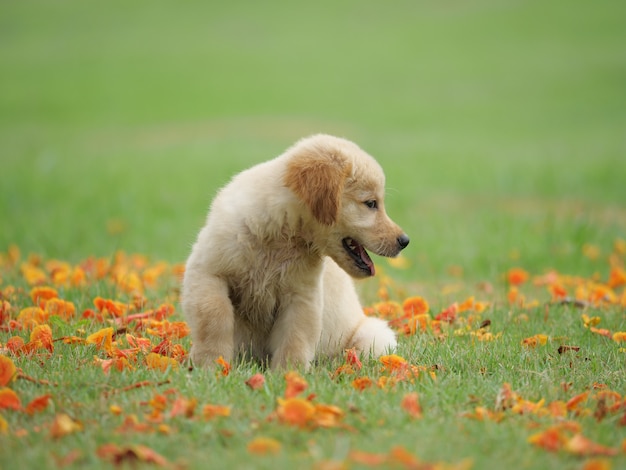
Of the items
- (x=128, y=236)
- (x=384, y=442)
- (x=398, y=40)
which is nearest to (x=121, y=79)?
(x=398, y=40)

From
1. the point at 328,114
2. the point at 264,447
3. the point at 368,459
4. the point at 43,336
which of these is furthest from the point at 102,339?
the point at 328,114

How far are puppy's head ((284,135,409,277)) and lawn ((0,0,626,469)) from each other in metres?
0.60

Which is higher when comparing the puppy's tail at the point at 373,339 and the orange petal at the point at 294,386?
the orange petal at the point at 294,386

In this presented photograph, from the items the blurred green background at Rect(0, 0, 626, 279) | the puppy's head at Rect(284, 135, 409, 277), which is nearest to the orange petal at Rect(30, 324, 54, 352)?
the puppy's head at Rect(284, 135, 409, 277)

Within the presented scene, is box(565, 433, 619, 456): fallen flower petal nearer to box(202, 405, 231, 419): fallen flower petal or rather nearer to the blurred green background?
box(202, 405, 231, 419): fallen flower petal

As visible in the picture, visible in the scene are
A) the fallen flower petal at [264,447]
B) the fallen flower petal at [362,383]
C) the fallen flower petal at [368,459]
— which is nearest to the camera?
the fallen flower petal at [368,459]

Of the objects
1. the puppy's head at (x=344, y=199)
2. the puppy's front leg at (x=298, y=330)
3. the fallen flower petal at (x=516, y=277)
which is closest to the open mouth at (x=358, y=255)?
the puppy's head at (x=344, y=199)

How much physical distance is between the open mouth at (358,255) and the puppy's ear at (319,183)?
0.27 metres

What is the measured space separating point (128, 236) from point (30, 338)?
5.11 m

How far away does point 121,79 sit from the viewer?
90.7 ft

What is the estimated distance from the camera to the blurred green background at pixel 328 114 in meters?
9.55

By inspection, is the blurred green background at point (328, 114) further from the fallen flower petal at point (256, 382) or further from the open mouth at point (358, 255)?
the fallen flower petal at point (256, 382)

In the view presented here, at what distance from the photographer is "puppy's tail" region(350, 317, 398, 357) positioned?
14.7ft

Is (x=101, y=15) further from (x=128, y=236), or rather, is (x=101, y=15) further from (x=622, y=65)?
(x=128, y=236)
